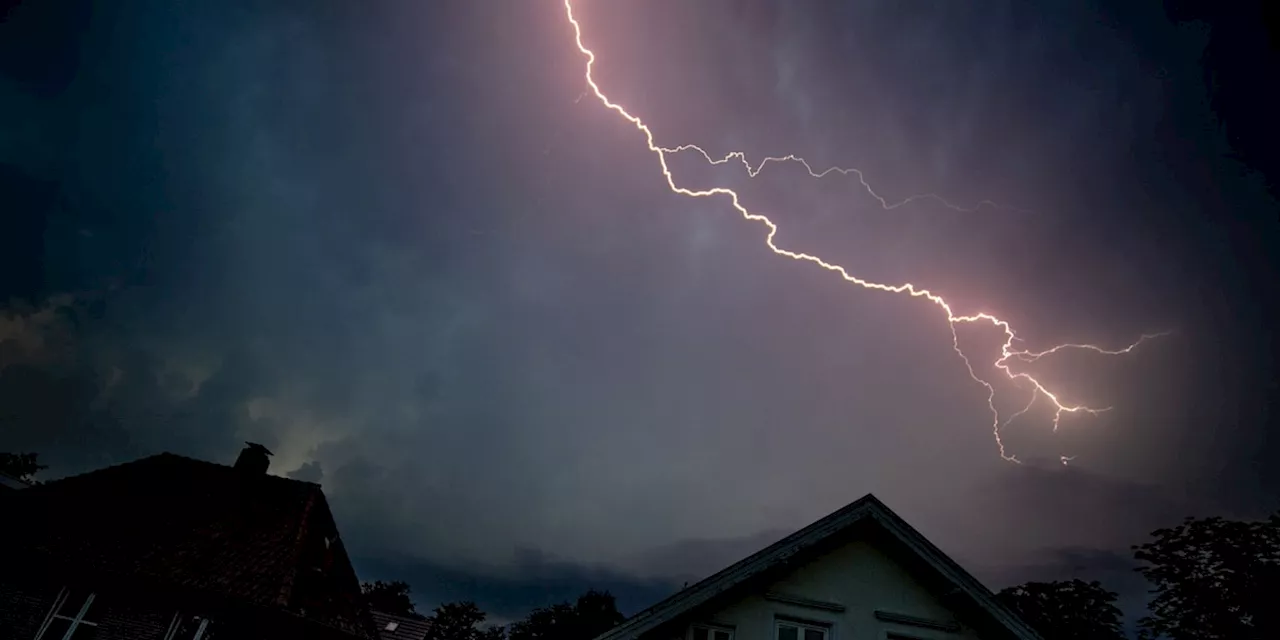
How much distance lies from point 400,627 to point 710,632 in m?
23.8

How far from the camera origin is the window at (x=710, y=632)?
1192cm

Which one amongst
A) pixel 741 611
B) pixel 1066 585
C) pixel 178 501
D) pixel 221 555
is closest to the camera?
pixel 741 611

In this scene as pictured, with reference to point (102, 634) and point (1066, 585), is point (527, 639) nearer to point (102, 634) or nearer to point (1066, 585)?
point (1066, 585)

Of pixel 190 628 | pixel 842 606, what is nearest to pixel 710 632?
pixel 842 606

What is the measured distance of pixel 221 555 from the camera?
19.0 metres

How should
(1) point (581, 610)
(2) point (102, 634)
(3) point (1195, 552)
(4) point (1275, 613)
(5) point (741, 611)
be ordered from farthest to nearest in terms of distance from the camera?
(1) point (581, 610)
(3) point (1195, 552)
(4) point (1275, 613)
(2) point (102, 634)
(5) point (741, 611)

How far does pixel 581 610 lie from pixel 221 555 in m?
87.4

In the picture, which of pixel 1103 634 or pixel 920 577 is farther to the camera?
pixel 1103 634

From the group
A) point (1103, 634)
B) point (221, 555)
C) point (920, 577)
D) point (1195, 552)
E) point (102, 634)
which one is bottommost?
point (102, 634)

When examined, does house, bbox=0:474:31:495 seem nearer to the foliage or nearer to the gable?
the gable

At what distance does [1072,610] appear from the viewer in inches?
1395

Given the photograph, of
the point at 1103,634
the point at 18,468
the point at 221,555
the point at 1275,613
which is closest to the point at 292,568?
the point at 221,555

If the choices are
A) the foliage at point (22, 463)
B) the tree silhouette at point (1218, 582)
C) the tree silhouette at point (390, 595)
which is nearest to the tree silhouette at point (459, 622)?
the tree silhouette at point (390, 595)

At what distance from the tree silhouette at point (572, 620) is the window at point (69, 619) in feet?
270
